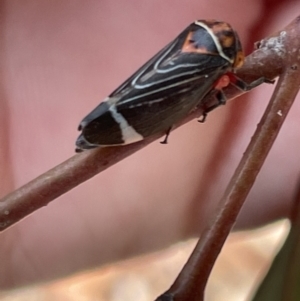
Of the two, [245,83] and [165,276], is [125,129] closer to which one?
[245,83]

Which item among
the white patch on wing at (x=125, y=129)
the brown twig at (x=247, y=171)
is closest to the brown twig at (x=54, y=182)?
the white patch on wing at (x=125, y=129)

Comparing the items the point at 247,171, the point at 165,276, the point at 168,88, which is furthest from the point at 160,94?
the point at 165,276

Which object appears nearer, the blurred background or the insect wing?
the insect wing

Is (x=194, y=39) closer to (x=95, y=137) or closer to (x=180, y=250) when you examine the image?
(x=95, y=137)

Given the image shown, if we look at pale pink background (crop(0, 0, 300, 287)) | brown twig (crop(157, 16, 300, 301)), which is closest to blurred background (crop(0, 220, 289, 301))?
pale pink background (crop(0, 0, 300, 287))

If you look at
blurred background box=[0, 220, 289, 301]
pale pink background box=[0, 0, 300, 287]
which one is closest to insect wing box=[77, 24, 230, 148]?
pale pink background box=[0, 0, 300, 287]

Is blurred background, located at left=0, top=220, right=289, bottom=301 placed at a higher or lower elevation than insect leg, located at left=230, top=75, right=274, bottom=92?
lower

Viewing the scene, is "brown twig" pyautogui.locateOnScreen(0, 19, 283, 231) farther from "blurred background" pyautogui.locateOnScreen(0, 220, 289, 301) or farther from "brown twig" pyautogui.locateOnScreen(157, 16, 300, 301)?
"blurred background" pyautogui.locateOnScreen(0, 220, 289, 301)
